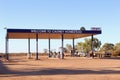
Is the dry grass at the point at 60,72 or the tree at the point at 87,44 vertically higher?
the tree at the point at 87,44

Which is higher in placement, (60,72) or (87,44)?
(87,44)

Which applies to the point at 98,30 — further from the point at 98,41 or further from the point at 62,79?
the point at 98,41

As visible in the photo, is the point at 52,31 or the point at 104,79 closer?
the point at 104,79

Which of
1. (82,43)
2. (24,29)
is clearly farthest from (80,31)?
(82,43)

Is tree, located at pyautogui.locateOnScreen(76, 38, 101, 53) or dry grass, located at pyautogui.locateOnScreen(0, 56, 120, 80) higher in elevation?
tree, located at pyautogui.locateOnScreen(76, 38, 101, 53)

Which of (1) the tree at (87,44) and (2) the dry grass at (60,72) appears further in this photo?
(1) the tree at (87,44)

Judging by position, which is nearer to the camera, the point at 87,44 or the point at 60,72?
the point at 60,72

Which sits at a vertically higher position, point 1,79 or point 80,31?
point 80,31

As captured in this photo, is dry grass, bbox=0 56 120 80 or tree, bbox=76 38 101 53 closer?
dry grass, bbox=0 56 120 80

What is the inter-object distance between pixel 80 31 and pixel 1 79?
120ft

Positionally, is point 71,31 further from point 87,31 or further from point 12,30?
point 12,30

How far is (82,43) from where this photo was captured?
121062 mm

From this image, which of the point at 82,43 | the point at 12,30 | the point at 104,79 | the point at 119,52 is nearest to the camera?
the point at 104,79

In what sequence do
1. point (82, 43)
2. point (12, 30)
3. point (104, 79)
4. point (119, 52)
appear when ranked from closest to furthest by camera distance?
point (104, 79) → point (12, 30) → point (119, 52) → point (82, 43)
